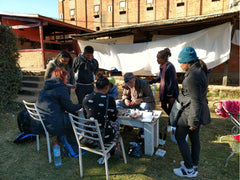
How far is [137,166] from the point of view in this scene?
2461 millimetres

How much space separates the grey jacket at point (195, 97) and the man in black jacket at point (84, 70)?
7.62ft

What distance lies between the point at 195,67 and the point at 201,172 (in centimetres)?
156

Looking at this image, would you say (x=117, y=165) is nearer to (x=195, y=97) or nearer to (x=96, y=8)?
(x=195, y=97)

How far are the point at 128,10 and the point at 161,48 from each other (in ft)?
40.1

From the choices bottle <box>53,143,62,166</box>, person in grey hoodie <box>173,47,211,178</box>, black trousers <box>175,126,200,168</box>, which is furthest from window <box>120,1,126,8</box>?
black trousers <box>175,126,200,168</box>

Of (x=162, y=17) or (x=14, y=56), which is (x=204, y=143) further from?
(x=162, y=17)

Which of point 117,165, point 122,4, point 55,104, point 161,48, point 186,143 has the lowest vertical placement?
point 117,165

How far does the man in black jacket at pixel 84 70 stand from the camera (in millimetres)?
3619

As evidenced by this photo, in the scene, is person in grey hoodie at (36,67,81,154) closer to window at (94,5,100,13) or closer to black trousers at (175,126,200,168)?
black trousers at (175,126,200,168)

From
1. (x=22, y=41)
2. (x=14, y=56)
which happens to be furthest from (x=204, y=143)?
(x=22, y=41)

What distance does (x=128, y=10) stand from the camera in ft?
58.5

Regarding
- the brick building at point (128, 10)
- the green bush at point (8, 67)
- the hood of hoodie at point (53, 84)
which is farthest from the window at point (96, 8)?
the hood of hoodie at point (53, 84)

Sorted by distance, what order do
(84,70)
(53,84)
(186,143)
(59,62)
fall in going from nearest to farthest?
(186,143)
(53,84)
(59,62)
(84,70)

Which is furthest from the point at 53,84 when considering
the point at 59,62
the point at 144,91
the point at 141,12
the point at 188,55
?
the point at 141,12
